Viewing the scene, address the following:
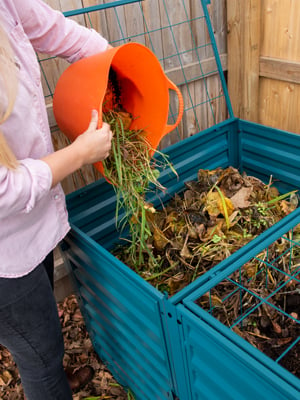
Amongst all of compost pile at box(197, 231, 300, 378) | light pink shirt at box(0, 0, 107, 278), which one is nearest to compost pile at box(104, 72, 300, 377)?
compost pile at box(197, 231, 300, 378)

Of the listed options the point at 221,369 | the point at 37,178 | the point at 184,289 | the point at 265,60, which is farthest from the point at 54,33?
the point at 265,60

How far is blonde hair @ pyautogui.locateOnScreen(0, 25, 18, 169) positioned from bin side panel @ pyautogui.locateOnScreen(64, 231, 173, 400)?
1.65ft

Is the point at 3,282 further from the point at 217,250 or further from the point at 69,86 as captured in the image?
the point at 217,250

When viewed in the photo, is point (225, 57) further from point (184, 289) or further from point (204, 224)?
point (184, 289)

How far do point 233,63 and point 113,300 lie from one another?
1805 mm

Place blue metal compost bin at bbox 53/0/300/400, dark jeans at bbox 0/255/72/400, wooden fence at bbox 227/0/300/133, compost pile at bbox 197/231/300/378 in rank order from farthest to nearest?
wooden fence at bbox 227/0/300/133 < compost pile at bbox 197/231/300/378 < dark jeans at bbox 0/255/72/400 < blue metal compost bin at bbox 53/0/300/400

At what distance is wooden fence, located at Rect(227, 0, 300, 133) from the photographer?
2.26 metres

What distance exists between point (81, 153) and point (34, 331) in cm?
58

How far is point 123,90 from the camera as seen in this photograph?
1602mm

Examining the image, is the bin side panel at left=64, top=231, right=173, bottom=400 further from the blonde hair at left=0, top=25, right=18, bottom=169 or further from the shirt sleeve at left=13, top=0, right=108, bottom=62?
the shirt sleeve at left=13, top=0, right=108, bottom=62

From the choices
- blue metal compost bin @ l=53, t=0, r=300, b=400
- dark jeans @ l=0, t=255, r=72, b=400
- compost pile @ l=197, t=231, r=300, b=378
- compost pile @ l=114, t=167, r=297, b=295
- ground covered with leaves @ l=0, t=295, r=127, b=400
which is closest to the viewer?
blue metal compost bin @ l=53, t=0, r=300, b=400

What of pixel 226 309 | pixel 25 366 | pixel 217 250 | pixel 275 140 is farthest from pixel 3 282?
pixel 275 140

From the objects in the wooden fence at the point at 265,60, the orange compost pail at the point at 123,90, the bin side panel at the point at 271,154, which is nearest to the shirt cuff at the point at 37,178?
the orange compost pail at the point at 123,90

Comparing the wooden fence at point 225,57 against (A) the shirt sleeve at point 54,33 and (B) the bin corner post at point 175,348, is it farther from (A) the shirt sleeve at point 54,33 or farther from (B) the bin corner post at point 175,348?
(B) the bin corner post at point 175,348
